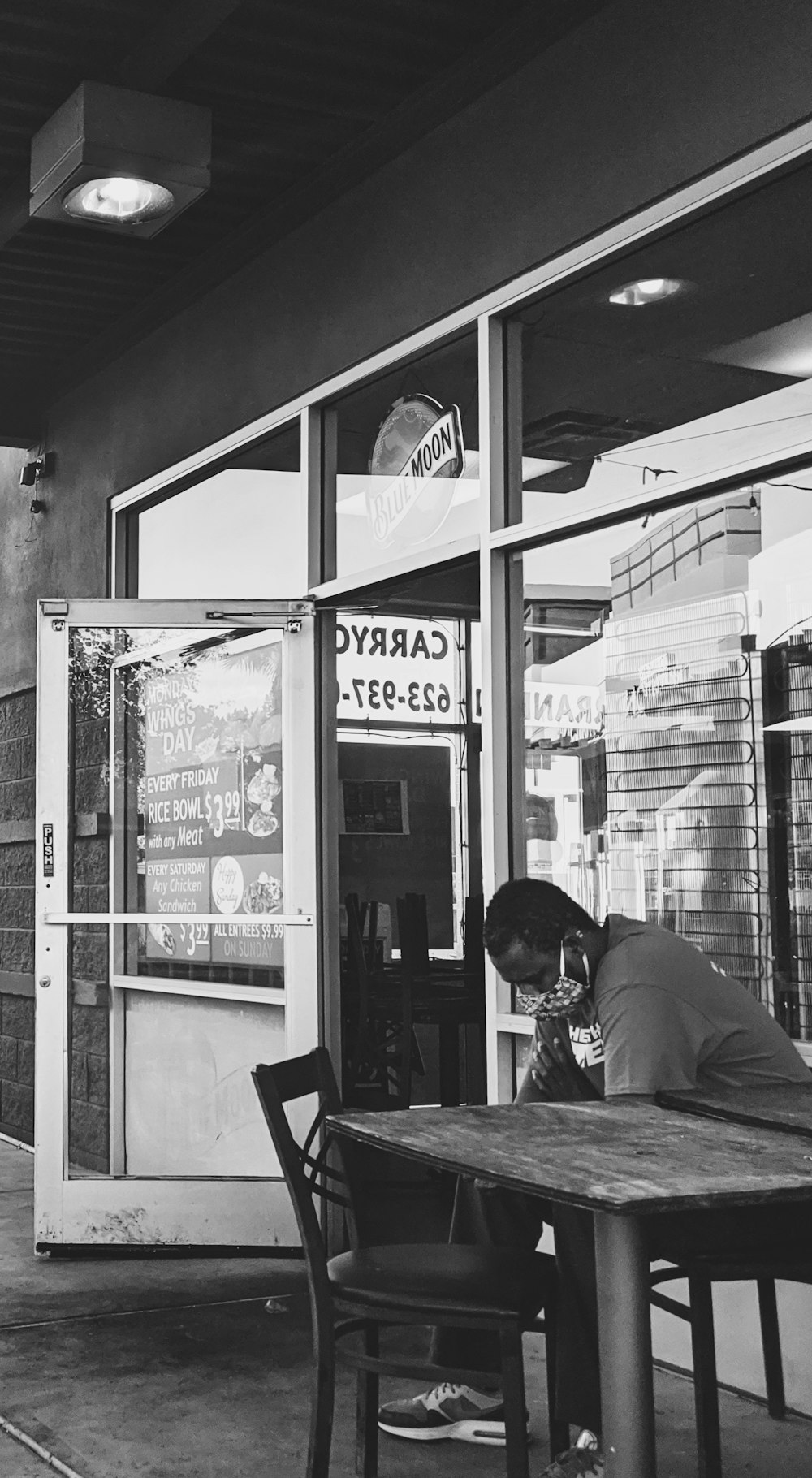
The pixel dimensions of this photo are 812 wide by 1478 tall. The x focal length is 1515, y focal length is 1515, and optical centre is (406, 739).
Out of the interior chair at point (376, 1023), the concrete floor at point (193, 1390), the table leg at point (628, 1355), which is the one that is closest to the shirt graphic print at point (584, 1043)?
the concrete floor at point (193, 1390)

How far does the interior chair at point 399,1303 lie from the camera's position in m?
2.69

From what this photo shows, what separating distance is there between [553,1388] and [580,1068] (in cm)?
69

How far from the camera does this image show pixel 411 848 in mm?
7547

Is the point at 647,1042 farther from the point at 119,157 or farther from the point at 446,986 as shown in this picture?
the point at 446,986

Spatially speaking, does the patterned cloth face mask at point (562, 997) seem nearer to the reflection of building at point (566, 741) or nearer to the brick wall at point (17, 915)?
the reflection of building at point (566, 741)

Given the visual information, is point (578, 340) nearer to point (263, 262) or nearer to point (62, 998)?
point (263, 262)

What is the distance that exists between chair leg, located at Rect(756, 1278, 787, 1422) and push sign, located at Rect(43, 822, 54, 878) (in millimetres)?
2866

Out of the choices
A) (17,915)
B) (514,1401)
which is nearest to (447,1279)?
(514,1401)

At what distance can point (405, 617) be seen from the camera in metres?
6.79

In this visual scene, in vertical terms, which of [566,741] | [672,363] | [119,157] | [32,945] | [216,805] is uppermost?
[119,157]

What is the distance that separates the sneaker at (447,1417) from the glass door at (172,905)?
1.62 metres

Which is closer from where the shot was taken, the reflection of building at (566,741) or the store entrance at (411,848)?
the reflection of building at (566,741)

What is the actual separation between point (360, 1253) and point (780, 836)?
137 centimetres

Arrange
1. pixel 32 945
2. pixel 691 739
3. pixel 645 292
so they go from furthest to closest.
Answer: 1. pixel 32 945
2. pixel 645 292
3. pixel 691 739
